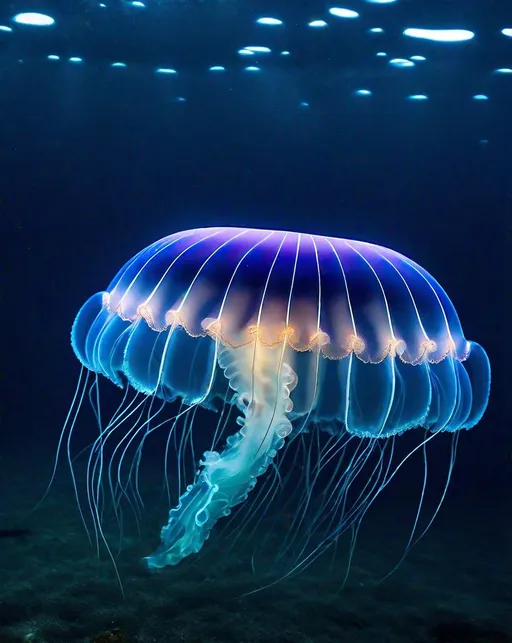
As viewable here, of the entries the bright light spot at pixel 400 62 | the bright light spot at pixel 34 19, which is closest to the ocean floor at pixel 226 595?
the bright light spot at pixel 400 62

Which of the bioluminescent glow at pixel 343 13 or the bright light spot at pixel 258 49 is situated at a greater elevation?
the bioluminescent glow at pixel 343 13

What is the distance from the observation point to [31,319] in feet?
31.8

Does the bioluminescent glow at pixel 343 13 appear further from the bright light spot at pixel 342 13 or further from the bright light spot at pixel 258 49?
the bright light spot at pixel 258 49

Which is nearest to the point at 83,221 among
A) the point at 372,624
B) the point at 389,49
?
the point at 389,49

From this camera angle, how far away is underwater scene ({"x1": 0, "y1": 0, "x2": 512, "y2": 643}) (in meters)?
3.38

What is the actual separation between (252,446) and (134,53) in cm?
603

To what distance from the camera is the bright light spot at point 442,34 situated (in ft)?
21.9

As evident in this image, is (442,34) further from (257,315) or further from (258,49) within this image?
(257,315)

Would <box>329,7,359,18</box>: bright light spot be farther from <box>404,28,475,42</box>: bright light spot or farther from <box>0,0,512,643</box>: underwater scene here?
<box>404,28,475,42</box>: bright light spot

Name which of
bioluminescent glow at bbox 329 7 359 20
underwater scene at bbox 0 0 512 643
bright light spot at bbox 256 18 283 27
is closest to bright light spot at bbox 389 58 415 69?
underwater scene at bbox 0 0 512 643

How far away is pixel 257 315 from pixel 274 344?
0.17 metres

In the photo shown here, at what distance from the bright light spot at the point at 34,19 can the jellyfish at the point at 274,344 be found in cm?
517

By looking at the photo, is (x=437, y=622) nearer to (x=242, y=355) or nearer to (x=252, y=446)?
(x=252, y=446)

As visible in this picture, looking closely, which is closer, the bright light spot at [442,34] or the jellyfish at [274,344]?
the jellyfish at [274,344]
